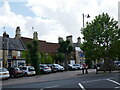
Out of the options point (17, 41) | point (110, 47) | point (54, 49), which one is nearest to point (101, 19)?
point (110, 47)

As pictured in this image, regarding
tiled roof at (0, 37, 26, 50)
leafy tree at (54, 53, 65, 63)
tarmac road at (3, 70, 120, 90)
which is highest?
tiled roof at (0, 37, 26, 50)

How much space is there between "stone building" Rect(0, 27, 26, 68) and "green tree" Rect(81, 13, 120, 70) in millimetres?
20461

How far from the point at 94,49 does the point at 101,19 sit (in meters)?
4.44

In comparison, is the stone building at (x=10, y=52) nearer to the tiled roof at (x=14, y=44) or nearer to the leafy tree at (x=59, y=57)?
the tiled roof at (x=14, y=44)

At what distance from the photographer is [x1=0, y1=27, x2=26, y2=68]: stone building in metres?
46.6

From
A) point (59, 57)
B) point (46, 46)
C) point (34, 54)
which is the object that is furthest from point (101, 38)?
point (46, 46)

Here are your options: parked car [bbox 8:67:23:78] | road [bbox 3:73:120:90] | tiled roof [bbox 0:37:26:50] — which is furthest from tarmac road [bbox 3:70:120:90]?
tiled roof [bbox 0:37:26:50]

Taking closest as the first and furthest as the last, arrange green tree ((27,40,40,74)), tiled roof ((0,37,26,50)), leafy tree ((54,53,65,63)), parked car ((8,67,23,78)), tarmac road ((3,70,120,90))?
tarmac road ((3,70,120,90)), parked car ((8,67,23,78)), green tree ((27,40,40,74)), tiled roof ((0,37,26,50)), leafy tree ((54,53,65,63))

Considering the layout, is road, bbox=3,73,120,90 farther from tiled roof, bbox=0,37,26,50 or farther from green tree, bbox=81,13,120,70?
tiled roof, bbox=0,37,26,50

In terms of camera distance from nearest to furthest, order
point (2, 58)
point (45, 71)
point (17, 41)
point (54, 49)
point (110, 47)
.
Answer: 1. point (110, 47)
2. point (45, 71)
3. point (2, 58)
4. point (17, 41)
5. point (54, 49)

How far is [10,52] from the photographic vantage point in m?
47.9

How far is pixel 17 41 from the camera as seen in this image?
53219mm

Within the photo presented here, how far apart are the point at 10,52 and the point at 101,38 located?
23402 mm

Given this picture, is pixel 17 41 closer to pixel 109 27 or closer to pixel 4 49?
pixel 4 49
